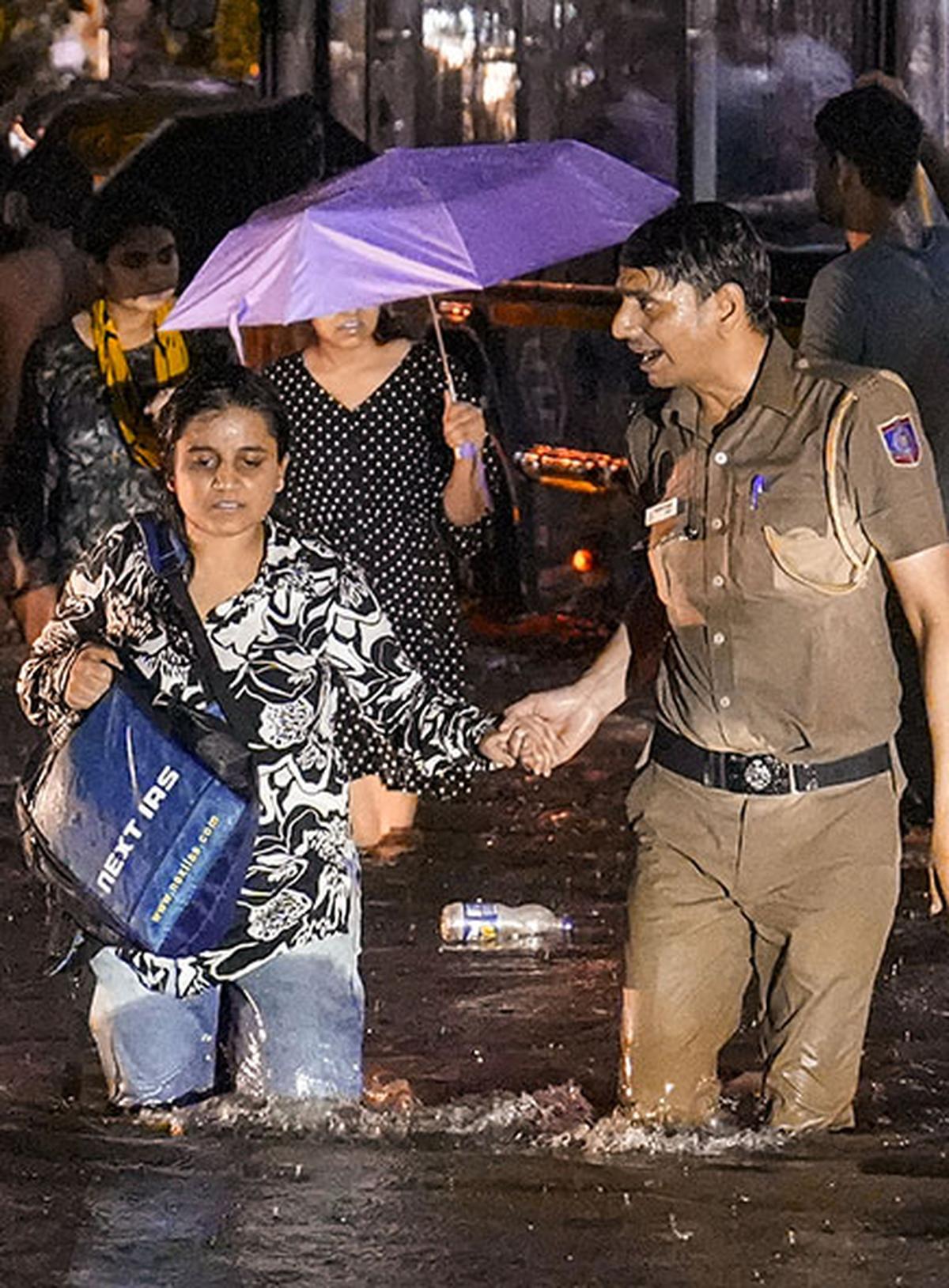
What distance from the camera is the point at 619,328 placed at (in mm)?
5906

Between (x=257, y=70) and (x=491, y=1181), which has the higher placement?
(x=257, y=70)

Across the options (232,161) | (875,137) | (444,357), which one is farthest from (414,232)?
(232,161)

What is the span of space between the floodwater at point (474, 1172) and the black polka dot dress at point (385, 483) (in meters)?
1.20

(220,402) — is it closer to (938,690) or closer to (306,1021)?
(306,1021)

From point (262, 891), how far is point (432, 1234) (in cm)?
82

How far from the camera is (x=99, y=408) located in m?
9.17

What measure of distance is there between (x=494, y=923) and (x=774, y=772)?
9.03ft

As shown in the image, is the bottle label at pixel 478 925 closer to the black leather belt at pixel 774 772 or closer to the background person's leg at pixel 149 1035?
the background person's leg at pixel 149 1035

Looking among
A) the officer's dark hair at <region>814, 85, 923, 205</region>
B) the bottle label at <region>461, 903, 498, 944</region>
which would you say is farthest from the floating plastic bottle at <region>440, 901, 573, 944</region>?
the officer's dark hair at <region>814, 85, 923, 205</region>

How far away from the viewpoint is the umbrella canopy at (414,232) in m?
7.58

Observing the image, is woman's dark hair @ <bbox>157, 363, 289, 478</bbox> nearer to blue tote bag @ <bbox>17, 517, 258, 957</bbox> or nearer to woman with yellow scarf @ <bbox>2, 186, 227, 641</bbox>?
blue tote bag @ <bbox>17, 517, 258, 957</bbox>

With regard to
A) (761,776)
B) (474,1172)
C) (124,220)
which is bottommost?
(474,1172)

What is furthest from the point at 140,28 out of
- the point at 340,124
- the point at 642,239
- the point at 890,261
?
the point at 642,239

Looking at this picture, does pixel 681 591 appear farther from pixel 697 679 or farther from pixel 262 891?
pixel 262 891
